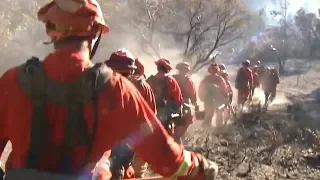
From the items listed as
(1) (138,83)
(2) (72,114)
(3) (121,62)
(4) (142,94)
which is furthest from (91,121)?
(1) (138,83)

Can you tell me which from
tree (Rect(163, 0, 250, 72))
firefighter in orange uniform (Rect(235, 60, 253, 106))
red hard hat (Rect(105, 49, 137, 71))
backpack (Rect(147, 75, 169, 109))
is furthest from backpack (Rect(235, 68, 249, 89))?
red hard hat (Rect(105, 49, 137, 71))

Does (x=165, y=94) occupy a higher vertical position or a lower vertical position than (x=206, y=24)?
lower

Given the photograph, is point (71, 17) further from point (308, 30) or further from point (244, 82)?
point (308, 30)

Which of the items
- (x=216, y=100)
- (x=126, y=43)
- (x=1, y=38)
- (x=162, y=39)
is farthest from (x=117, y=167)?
(x=162, y=39)

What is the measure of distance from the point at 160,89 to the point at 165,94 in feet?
0.32

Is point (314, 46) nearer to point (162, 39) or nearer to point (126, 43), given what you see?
point (162, 39)

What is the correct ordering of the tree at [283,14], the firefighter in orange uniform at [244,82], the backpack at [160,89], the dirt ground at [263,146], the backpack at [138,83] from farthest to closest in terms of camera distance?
the tree at [283,14] < the firefighter in orange uniform at [244,82] < the dirt ground at [263,146] < the backpack at [160,89] < the backpack at [138,83]

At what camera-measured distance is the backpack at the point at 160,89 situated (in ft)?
24.3

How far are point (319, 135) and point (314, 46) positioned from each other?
3175cm

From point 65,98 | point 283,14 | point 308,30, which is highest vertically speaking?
point 283,14

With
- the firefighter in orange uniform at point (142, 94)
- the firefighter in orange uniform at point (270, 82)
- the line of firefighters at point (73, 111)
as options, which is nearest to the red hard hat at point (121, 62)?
the firefighter in orange uniform at point (142, 94)

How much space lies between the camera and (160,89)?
7.48 meters

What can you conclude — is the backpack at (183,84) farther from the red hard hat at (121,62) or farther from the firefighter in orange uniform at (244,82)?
the firefighter in orange uniform at (244,82)

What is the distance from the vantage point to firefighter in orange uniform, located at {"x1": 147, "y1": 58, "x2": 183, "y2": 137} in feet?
24.3
